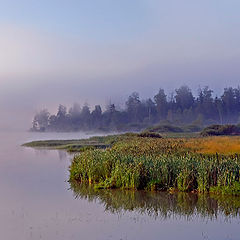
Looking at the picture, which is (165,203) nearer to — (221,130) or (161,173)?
(161,173)

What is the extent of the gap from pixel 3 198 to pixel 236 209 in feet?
28.6

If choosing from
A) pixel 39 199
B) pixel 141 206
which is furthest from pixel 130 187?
pixel 39 199

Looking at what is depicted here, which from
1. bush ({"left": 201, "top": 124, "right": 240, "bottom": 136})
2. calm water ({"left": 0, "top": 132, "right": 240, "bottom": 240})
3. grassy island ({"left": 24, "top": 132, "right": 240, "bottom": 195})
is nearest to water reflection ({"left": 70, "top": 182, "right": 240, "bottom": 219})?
calm water ({"left": 0, "top": 132, "right": 240, "bottom": 240})

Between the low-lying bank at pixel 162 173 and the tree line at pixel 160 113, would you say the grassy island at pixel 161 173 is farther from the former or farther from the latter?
the tree line at pixel 160 113

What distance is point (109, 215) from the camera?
42.9 feet

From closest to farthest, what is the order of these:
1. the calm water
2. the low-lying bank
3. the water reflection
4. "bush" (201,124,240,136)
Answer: the calm water → the water reflection → the low-lying bank → "bush" (201,124,240,136)

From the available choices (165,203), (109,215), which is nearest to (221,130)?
(165,203)

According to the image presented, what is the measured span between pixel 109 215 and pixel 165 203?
238 cm

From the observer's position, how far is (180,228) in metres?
11.5

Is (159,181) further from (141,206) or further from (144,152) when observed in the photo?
(144,152)

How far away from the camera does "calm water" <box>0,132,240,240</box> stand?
11023mm

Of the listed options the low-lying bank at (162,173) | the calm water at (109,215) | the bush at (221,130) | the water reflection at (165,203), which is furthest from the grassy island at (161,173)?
the bush at (221,130)

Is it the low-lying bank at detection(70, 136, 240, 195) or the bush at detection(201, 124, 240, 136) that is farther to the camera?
the bush at detection(201, 124, 240, 136)

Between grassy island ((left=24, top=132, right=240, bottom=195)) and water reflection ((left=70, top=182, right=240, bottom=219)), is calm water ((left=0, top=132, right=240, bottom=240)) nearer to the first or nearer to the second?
water reflection ((left=70, top=182, right=240, bottom=219))
